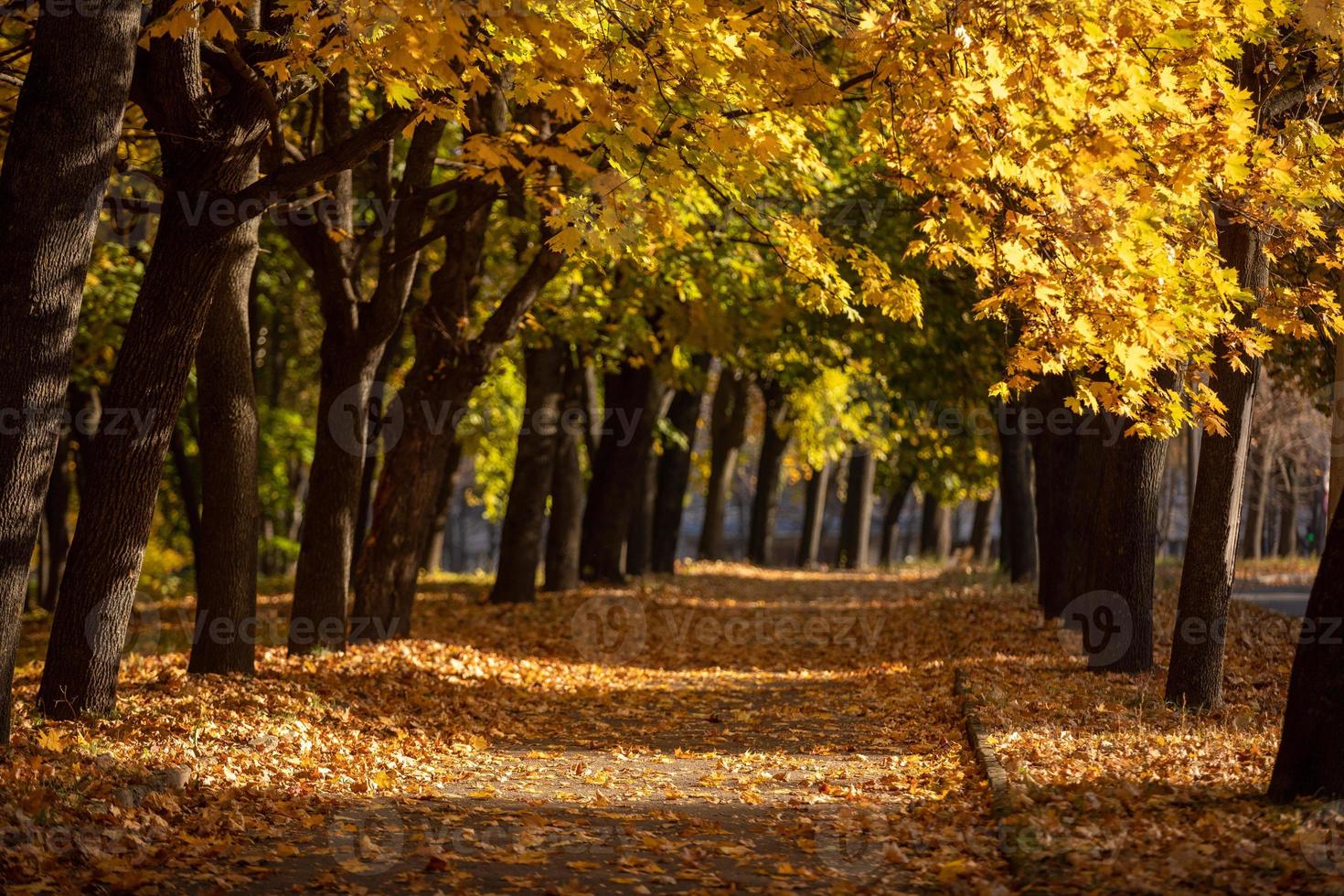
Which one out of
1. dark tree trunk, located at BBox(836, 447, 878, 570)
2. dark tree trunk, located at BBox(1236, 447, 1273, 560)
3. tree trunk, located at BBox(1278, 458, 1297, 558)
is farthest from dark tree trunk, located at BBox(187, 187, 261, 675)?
tree trunk, located at BBox(1278, 458, 1297, 558)

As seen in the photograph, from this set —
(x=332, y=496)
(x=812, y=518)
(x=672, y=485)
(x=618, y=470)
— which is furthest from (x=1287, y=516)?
(x=332, y=496)

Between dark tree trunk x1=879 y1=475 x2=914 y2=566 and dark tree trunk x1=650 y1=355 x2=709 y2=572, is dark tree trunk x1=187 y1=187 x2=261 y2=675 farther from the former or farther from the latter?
dark tree trunk x1=879 y1=475 x2=914 y2=566

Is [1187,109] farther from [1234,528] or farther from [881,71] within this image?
[1234,528]

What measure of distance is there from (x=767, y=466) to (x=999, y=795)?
28045 millimetres

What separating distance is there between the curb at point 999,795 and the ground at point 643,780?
0.03m

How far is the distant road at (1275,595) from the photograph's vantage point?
22.0m

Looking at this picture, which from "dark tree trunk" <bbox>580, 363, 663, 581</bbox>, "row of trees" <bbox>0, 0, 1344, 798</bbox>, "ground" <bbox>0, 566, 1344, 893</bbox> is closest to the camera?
"ground" <bbox>0, 566, 1344, 893</bbox>

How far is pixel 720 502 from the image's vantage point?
34.2 metres

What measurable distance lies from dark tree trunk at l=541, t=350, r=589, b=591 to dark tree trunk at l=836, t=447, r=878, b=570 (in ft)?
54.0

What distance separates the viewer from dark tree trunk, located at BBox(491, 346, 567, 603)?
19953 millimetres

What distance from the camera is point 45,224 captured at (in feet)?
24.4

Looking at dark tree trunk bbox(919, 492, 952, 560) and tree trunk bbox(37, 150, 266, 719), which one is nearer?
tree trunk bbox(37, 150, 266, 719)

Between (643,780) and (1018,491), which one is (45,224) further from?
(1018,491)

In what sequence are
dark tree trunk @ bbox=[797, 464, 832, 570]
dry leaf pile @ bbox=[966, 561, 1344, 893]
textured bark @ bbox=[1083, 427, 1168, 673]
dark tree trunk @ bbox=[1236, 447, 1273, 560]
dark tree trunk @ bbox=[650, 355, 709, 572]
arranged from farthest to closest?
dark tree trunk @ bbox=[1236, 447, 1273, 560]
dark tree trunk @ bbox=[797, 464, 832, 570]
dark tree trunk @ bbox=[650, 355, 709, 572]
textured bark @ bbox=[1083, 427, 1168, 673]
dry leaf pile @ bbox=[966, 561, 1344, 893]
